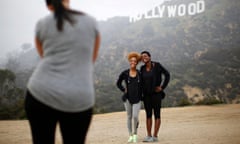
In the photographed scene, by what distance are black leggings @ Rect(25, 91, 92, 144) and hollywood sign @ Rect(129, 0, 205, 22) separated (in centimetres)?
7136

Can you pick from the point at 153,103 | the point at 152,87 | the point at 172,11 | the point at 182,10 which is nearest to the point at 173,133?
the point at 153,103

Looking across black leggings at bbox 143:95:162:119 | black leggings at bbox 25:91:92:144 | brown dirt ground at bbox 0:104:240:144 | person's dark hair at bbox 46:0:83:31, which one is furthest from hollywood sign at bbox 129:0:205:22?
black leggings at bbox 25:91:92:144

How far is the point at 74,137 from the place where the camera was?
219 cm

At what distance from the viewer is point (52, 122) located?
2.18 m

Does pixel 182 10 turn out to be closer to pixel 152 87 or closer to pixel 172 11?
pixel 172 11

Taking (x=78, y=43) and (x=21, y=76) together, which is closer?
(x=78, y=43)

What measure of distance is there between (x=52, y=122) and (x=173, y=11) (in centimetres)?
8138

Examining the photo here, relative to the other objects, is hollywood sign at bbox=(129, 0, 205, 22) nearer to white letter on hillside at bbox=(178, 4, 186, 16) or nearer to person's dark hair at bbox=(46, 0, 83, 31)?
white letter on hillside at bbox=(178, 4, 186, 16)

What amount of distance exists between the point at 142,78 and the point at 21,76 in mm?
41882

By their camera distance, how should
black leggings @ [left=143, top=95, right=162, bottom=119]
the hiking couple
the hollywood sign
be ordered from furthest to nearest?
the hollywood sign → black leggings @ [left=143, top=95, right=162, bottom=119] → the hiking couple

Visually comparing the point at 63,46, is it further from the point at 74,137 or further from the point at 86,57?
the point at 74,137

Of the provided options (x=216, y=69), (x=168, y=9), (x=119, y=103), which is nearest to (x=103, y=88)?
(x=119, y=103)

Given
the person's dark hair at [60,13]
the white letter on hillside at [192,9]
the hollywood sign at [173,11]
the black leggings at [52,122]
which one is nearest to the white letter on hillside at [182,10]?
the hollywood sign at [173,11]

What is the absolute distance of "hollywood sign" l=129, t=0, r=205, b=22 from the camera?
75.1m
